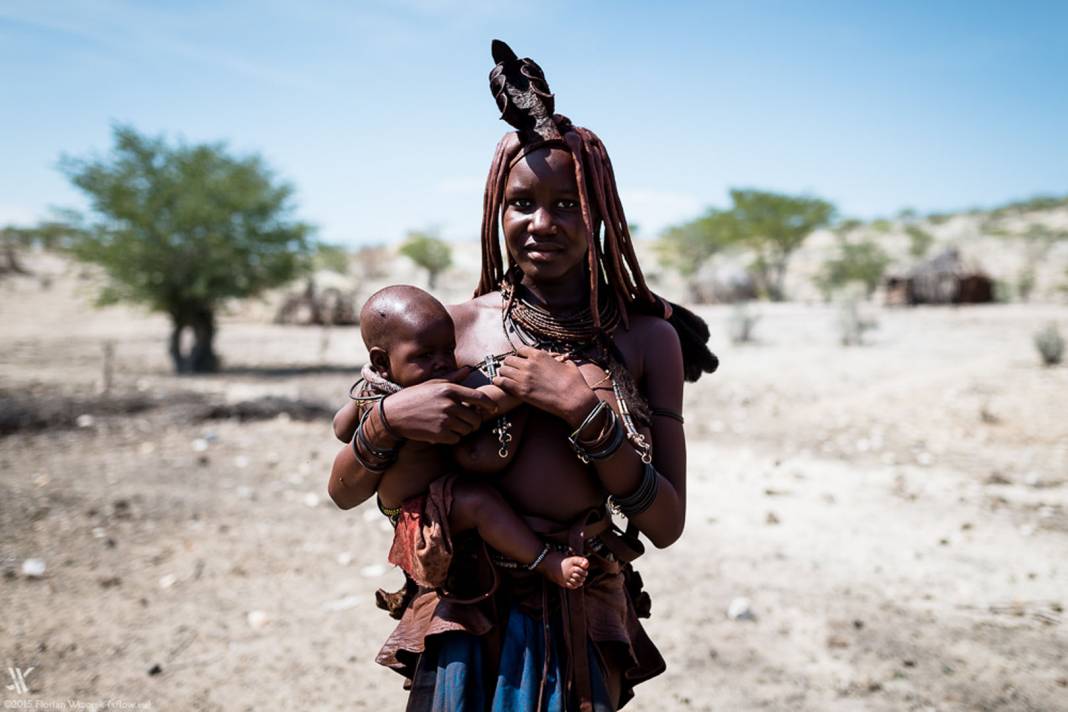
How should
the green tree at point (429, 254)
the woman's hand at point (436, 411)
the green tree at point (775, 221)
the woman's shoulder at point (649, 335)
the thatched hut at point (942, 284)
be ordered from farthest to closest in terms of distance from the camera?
the green tree at point (429, 254) → the green tree at point (775, 221) → the thatched hut at point (942, 284) → the woman's shoulder at point (649, 335) → the woman's hand at point (436, 411)

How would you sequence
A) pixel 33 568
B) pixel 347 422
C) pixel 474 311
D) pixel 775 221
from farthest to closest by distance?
pixel 775 221, pixel 33 568, pixel 474 311, pixel 347 422

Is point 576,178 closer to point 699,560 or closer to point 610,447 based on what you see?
point 610,447

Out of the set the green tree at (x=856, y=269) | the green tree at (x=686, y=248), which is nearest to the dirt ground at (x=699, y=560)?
the green tree at (x=856, y=269)

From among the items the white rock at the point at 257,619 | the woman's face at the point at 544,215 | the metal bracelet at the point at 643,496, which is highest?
the woman's face at the point at 544,215

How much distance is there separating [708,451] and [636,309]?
18.7ft

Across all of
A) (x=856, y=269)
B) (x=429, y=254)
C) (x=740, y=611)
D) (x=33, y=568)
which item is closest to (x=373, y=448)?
(x=740, y=611)

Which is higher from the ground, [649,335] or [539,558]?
[649,335]

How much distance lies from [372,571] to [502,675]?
3112 mm

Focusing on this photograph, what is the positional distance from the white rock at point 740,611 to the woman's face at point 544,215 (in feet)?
9.59

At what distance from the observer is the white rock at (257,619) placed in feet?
12.3

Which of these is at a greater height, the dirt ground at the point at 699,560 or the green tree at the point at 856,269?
the green tree at the point at 856,269

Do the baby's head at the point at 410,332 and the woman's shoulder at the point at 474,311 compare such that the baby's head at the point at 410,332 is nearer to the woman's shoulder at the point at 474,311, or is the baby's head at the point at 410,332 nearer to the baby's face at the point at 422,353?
the baby's face at the point at 422,353

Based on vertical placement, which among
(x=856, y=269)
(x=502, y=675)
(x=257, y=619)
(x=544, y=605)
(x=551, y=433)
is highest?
(x=856, y=269)

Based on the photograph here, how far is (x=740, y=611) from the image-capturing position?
12.5 feet
